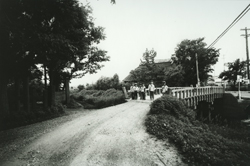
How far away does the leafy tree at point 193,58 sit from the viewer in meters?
43.2

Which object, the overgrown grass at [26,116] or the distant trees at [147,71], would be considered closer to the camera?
the overgrown grass at [26,116]

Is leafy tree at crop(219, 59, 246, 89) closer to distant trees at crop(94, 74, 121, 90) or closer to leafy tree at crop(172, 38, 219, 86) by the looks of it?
leafy tree at crop(172, 38, 219, 86)

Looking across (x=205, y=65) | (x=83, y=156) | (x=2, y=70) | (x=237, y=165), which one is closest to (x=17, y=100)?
(x=2, y=70)

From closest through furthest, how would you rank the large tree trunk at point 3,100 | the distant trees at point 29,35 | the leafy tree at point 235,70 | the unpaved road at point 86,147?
1. the unpaved road at point 86,147
2. the distant trees at point 29,35
3. the large tree trunk at point 3,100
4. the leafy tree at point 235,70

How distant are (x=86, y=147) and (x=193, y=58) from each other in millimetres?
43595

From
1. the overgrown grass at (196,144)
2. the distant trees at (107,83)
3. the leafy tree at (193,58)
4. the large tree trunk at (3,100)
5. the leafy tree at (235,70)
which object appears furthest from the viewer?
the leafy tree at (235,70)

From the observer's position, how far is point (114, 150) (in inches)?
233

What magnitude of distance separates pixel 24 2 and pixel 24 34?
1704 millimetres

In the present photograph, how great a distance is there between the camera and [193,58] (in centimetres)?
4384

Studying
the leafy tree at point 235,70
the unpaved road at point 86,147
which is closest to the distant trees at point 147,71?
the unpaved road at point 86,147

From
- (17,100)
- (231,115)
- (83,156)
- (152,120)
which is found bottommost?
(231,115)

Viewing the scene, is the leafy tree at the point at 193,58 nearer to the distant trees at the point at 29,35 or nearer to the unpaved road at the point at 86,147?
the distant trees at the point at 29,35

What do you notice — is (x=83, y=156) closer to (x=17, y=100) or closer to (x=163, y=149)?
(x=163, y=149)

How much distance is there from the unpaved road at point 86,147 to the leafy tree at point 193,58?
38.6 meters
